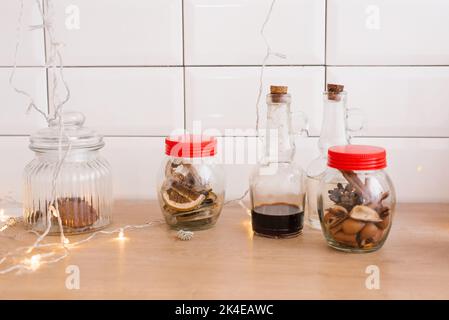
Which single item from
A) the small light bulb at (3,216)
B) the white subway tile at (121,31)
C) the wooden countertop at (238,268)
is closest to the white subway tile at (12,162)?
the small light bulb at (3,216)

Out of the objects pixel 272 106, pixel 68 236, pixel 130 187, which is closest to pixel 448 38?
pixel 272 106

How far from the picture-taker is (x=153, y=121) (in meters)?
1.30

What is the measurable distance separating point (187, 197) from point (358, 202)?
30 centimetres

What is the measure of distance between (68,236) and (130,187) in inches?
11.8

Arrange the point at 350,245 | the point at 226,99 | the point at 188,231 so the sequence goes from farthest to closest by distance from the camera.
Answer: the point at 226,99 < the point at 188,231 < the point at 350,245

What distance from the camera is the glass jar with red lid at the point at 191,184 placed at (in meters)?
1.04

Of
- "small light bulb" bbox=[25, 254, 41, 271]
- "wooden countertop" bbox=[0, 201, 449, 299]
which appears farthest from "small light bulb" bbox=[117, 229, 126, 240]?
"small light bulb" bbox=[25, 254, 41, 271]

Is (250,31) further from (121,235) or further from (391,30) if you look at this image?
(121,235)

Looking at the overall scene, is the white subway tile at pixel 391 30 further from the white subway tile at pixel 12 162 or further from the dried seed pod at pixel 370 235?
the white subway tile at pixel 12 162

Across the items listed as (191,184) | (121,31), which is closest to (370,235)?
(191,184)

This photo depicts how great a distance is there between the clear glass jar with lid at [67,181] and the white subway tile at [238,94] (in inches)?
10.6

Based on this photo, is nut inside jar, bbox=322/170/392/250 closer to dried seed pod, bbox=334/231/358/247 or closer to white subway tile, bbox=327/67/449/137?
dried seed pod, bbox=334/231/358/247

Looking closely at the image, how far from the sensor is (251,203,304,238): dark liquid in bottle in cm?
102

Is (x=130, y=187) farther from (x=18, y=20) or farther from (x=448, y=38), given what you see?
(x=448, y=38)
